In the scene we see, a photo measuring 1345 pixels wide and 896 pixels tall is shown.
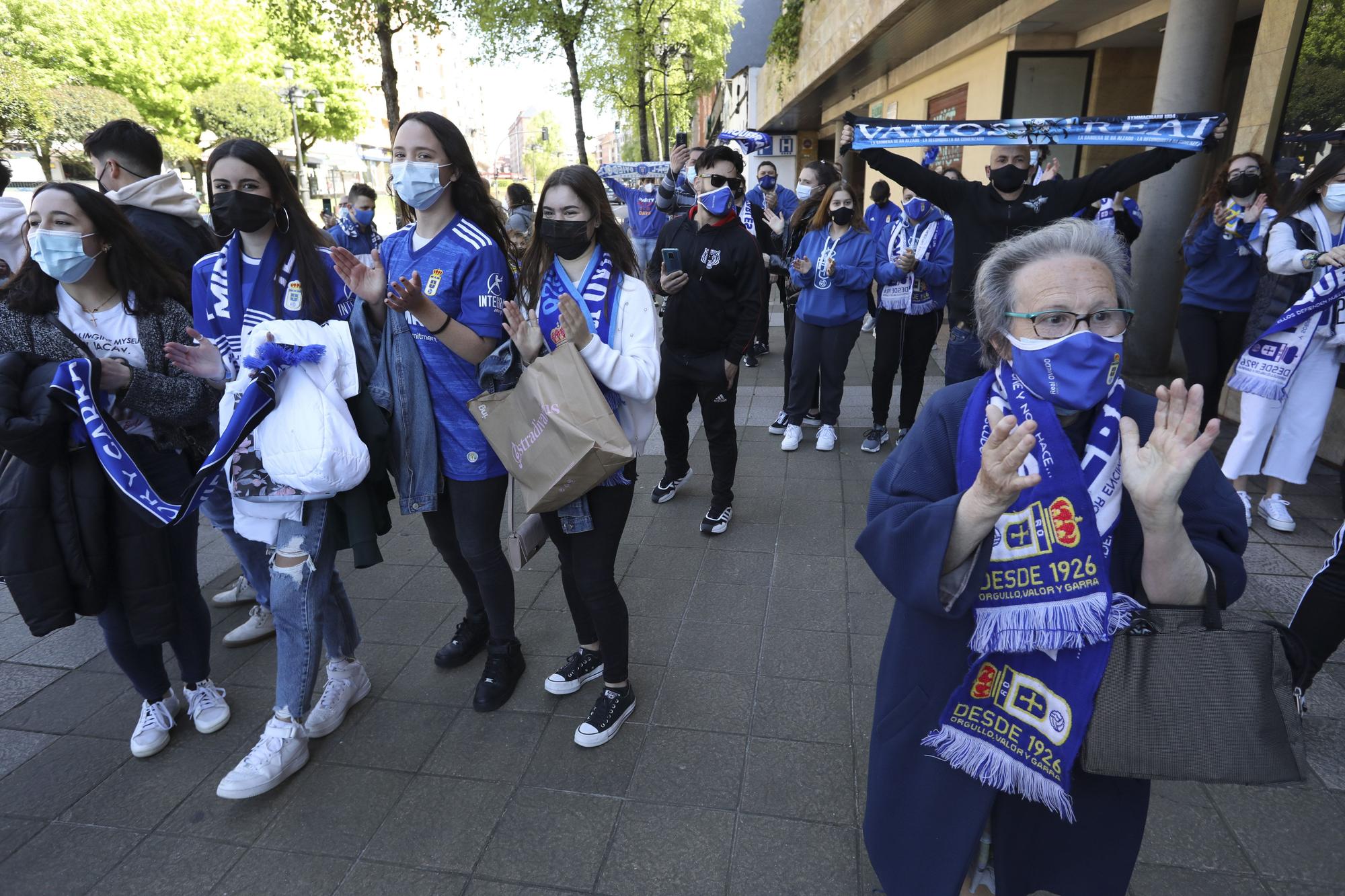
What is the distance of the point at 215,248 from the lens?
352cm

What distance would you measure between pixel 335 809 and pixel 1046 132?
14.5 feet

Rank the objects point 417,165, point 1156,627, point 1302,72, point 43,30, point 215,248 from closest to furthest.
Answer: point 1156,627 < point 417,165 < point 215,248 < point 1302,72 < point 43,30

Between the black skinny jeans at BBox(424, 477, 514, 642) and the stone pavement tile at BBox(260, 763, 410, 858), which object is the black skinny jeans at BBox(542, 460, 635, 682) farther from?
the stone pavement tile at BBox(260, 763, 410, 858)

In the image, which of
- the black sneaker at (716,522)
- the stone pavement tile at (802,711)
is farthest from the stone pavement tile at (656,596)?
the stone pavement tile at (802,711)

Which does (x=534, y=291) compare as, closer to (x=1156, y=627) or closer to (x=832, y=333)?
(x=1156, y=627)

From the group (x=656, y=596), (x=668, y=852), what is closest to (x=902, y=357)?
(x=656, y=596)

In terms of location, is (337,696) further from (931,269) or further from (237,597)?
(931,269)

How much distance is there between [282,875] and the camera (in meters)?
2.23

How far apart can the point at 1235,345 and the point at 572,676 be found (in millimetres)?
4801

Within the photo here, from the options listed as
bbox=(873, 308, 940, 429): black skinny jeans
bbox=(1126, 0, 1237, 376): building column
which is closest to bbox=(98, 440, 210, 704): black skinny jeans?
bbox=(873, 308, 940, 429): black skinny jeans

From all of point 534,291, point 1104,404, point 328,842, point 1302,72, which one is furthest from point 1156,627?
point 1302,72

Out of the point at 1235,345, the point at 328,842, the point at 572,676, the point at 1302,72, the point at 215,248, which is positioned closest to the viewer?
the point at 328,842

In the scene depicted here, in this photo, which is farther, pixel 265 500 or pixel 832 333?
pixel 832 333

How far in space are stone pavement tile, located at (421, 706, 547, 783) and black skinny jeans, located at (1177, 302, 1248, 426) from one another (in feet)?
15.5
